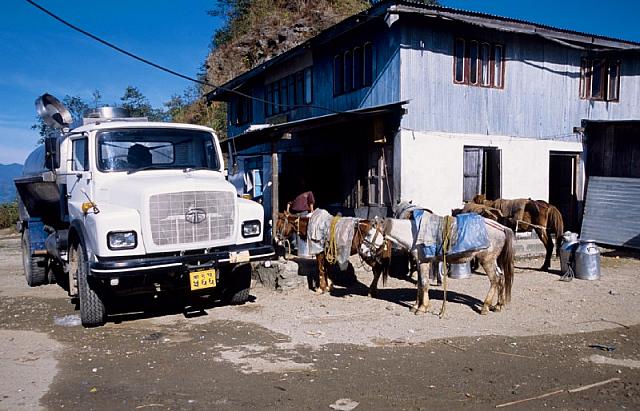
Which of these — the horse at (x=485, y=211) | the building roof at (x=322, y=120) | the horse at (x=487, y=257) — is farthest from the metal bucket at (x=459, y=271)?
the building roof at (x=322, y=120)

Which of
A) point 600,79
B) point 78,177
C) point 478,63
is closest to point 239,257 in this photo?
point 78,177

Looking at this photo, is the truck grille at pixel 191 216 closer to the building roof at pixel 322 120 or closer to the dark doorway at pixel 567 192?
the building roof at pixel 322 120

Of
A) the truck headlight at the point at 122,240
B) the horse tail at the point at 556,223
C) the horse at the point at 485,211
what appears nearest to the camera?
the truck headlight at the point at 122,240

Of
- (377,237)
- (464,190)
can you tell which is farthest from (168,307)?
(464,190)

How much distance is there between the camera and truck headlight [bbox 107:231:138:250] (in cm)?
623

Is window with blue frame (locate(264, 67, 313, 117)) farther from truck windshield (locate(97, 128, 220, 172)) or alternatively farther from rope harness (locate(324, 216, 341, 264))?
truck windshield (locate(97, 128, 220, 172))

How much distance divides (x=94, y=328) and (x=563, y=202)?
14.1 m

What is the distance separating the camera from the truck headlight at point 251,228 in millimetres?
7242

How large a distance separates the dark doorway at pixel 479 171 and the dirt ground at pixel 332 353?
185 inches

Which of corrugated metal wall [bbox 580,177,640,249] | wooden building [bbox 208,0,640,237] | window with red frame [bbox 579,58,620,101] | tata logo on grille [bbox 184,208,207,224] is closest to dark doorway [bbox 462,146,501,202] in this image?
wooden building [bbox 208,0,640,237]

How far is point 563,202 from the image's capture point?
52.1 feet

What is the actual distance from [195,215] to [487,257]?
4173 mm

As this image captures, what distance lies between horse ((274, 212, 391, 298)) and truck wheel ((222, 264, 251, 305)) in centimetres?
144

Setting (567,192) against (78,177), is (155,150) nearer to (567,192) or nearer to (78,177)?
(78,177)
